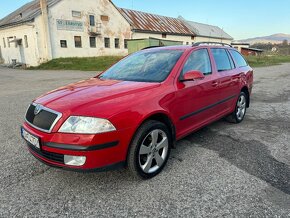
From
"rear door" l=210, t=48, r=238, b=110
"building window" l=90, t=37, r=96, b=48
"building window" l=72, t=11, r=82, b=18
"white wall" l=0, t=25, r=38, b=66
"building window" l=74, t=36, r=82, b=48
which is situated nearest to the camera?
"rear door" l=210, t=48, r=238, b=110

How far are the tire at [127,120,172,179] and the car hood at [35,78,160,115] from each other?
0.47m

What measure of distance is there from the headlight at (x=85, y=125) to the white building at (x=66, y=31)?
974 inches

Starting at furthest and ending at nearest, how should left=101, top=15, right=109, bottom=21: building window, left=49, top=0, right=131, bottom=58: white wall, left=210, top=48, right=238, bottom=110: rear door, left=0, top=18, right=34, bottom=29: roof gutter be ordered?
1. left=101, top=15, right=109, bottom=21: building window
2. left=49, top=0, right=131, bottom=58: white wall
3. left=0, top=18, right=34, bottom=29: roof gutter
4. left=210, top=48, right=238, bottom=110: rear door

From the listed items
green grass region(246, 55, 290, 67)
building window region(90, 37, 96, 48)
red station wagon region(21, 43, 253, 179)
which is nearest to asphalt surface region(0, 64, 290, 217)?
red station wagon region(21, 43, 253, 179)

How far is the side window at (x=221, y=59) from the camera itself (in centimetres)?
444

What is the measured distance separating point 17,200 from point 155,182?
5.13 feet

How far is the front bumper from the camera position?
246 centimetres

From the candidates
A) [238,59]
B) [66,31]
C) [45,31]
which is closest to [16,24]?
[45,31]

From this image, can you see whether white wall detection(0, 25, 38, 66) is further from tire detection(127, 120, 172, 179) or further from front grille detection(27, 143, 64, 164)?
tire detection(127, 120, 172, 179)

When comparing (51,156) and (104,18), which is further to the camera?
(104,18)

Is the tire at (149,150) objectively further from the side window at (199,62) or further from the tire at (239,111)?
the tire at (239,111)

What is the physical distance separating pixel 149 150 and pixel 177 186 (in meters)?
0.54

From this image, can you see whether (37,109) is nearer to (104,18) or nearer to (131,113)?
(131,113)

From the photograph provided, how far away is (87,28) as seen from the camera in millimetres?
28062
